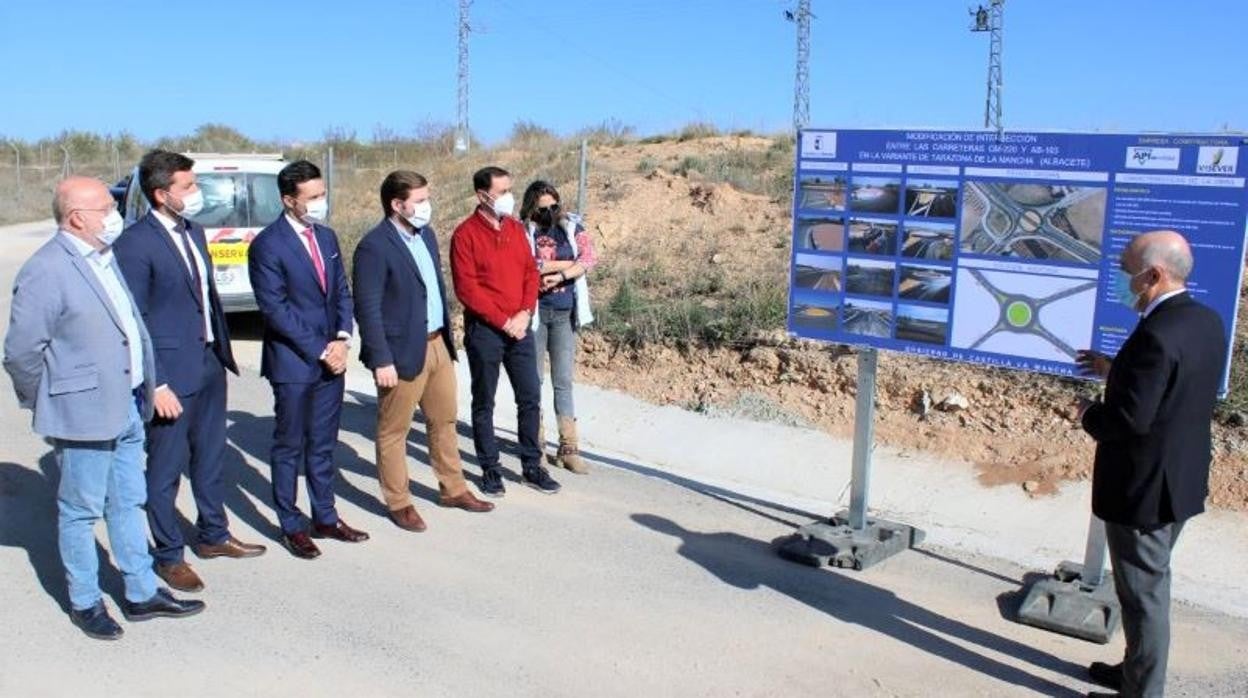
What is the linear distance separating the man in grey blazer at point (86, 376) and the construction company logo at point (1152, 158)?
14.1 feet

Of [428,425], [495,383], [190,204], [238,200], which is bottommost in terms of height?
[428,425]

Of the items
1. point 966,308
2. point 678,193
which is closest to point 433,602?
point 966,308

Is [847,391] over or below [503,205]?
below

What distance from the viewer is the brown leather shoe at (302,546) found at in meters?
5.52

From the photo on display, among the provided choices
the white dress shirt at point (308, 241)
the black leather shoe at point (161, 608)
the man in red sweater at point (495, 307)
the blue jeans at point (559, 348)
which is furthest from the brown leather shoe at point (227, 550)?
the blue jeans at point (559, 348)

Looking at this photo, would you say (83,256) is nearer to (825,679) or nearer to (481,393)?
(481,393)

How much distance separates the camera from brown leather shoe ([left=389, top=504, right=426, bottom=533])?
5.99 metres

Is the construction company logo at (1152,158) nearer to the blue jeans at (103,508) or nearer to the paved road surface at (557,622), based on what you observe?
the paved road surface at (557,622)

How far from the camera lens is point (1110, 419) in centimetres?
397

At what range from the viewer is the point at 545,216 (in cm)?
704

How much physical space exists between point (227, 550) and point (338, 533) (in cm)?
57

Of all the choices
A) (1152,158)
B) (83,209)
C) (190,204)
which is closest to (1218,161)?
(1152,158)

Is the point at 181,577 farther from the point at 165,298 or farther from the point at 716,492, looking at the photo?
the point at 716,492

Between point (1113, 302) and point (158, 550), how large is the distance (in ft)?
14.9
